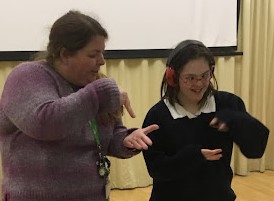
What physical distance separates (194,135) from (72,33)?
65 centimetres

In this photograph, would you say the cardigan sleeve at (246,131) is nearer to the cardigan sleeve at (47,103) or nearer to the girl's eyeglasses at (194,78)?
the girl's eyeglasses at (194,78)

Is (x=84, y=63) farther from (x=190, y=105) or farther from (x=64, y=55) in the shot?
(x=190, y=105)

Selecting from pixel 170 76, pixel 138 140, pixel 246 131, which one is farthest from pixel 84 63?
pixel 246 131

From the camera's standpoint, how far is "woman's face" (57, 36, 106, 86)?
1.19 m

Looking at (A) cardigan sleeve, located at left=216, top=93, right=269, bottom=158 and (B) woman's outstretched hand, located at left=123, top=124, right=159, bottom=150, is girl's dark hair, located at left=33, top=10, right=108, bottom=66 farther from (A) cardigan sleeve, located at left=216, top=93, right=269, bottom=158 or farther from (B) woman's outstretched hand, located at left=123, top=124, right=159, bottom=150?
(A) cardigan sleeve, located at left=216, top=93, right=269, bottom=158

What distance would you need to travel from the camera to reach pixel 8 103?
1.10 meters

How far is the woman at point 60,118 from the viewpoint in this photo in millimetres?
1066

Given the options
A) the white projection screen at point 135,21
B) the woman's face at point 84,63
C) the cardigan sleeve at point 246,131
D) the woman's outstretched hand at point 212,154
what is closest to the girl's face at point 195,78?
the cardigan sleeve at point 246,131

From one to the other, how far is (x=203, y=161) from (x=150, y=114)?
0.30m

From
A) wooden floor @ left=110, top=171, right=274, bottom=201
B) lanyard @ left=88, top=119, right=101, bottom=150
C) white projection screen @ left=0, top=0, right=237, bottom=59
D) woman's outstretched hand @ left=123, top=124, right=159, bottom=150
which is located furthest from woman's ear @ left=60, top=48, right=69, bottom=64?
wooden floor @ left=110, top=171, right=274, bottom=201

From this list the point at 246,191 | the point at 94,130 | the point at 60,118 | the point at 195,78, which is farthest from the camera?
the point at 246,191

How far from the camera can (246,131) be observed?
1392 mm

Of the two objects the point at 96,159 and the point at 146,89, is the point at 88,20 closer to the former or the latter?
the point at 96,159

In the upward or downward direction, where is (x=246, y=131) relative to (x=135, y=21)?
downward
